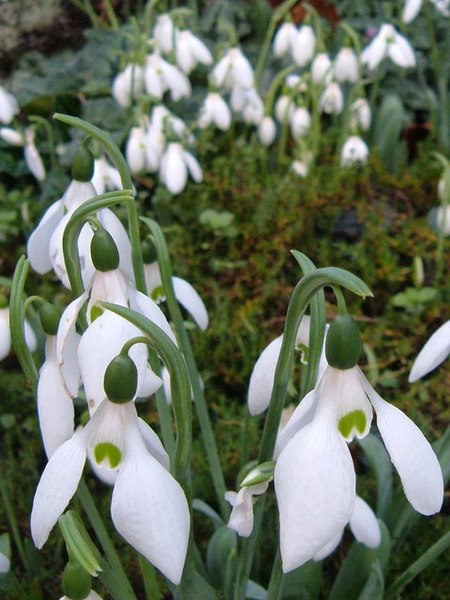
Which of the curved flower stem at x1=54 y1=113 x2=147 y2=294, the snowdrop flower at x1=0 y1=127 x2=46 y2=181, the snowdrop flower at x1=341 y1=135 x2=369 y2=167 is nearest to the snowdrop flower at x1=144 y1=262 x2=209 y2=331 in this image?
the curved flower stem at x1=54 y1=113 x2=147 y2=294

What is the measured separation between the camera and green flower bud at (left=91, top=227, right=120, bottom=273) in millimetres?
782

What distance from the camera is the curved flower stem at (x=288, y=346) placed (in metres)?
0.66

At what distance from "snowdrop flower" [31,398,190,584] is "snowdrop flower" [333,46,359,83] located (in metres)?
1.99

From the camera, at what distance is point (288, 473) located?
2.17 feet

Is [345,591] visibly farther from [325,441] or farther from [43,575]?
[325,441]

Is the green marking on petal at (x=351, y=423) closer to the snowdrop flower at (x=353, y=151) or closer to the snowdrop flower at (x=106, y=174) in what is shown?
the snowdrop flower at (x=106, y=174)

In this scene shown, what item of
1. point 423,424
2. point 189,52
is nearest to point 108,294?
point 423,424

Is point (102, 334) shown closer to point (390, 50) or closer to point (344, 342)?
point (344, 342)

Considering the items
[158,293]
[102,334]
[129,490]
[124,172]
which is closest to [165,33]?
[158,293]

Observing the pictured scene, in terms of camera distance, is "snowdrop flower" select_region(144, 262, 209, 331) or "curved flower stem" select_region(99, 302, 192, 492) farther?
"snowdrop flower" select_region(144, 262, 209, 331)

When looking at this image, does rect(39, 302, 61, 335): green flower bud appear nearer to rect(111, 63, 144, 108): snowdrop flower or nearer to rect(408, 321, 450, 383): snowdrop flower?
rect(408, 321, 450, 383): snowdrop flower

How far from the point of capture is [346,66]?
248 centimetres

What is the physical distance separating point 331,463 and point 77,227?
34cm

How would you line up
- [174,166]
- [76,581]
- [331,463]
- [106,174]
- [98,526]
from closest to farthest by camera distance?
[331,463], [76,581], [98,526], [106,174], [174,166]
